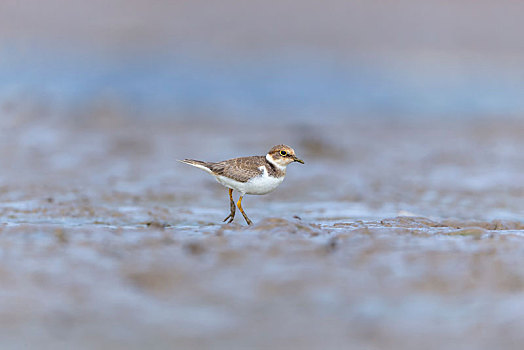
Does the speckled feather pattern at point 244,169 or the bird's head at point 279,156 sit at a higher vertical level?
the bird's head at point 279,156

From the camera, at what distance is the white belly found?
7688mm

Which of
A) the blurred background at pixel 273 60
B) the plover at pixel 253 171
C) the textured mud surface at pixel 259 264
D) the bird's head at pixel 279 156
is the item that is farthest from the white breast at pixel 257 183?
the blurred background at pixel 273 60

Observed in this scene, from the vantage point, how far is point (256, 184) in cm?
771

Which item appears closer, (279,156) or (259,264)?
(259,264)

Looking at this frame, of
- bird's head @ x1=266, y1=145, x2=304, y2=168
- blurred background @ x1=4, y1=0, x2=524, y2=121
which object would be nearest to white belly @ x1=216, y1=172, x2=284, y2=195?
bird's head @ x1=266, y1=145, x2=304, y2=168

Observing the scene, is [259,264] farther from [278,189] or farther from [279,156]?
[278,189]

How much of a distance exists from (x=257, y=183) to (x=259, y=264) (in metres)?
2.75

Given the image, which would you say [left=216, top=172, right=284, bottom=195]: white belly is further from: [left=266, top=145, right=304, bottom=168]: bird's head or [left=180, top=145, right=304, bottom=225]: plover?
[left=266, top=145, right=304, bottom=168]: bird's head

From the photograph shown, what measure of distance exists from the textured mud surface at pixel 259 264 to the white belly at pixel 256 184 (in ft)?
1.73

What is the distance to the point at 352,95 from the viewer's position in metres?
22.0

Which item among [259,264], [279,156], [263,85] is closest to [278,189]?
[279,156]

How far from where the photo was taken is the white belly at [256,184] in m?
7.69

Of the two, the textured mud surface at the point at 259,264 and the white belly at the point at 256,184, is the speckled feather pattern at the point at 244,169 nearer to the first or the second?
the white belly at the point at 256,184

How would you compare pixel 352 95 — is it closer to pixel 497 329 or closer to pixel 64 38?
pixel 64 38
